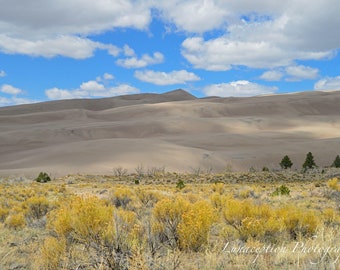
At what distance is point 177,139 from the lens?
3583 inches

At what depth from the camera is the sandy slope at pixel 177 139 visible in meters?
63.7

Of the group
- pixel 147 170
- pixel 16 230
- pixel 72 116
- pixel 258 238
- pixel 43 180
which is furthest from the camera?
pixel 72 116

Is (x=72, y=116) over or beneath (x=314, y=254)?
over

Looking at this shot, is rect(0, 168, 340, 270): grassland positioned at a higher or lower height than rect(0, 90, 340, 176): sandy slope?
lower

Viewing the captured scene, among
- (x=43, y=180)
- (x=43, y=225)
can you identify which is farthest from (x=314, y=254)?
(x=43, y=180)

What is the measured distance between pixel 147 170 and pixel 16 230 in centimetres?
4556

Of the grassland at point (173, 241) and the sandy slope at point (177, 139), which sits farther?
the sandy slope at point (177, 139)

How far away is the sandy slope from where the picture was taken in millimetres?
63656

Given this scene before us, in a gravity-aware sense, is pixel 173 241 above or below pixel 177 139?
below

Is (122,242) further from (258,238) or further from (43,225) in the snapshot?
(43,225)

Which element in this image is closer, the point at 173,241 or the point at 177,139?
the point at 173,241

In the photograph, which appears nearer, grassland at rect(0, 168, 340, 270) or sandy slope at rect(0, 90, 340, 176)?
grassland at rect(0, 168, 340, 270)

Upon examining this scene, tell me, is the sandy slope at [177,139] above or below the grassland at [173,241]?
above

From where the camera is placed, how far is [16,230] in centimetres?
1079
